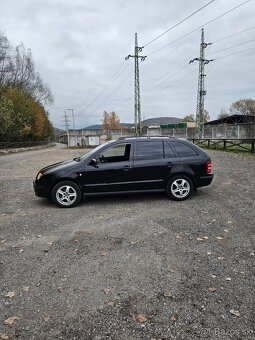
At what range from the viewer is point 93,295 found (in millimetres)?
3350

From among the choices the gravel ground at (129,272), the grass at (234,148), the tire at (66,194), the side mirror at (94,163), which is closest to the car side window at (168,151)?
the gravel ground at (129,272)

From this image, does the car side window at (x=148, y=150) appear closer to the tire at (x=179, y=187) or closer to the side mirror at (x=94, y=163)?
the tire at (x=179, y=187)

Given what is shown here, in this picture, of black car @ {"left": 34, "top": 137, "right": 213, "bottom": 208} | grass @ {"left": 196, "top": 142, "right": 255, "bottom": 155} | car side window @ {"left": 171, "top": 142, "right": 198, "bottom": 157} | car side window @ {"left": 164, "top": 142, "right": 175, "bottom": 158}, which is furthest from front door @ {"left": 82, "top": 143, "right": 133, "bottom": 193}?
grass @ {"left": 196, "top": 142, "right": 255, "bottom": 155}

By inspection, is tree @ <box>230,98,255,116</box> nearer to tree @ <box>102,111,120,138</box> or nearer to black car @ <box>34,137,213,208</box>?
tree @ <box>102,111,120,138</box>

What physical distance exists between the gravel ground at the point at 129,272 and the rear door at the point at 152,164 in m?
0.69

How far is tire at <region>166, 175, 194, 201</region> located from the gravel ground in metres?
0.54

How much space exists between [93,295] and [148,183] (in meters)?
4.14

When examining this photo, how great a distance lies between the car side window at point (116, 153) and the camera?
7.29 m

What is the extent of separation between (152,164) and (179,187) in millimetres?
925

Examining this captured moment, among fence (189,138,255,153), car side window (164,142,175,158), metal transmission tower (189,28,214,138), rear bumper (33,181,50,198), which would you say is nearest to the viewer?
rear bumper (33,181,50,198)

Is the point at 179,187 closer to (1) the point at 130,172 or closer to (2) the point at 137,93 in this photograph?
(1) the point at 130,172

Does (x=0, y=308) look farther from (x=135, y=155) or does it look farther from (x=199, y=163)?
(x=199, y=163)

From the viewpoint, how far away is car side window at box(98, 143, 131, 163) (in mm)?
7289

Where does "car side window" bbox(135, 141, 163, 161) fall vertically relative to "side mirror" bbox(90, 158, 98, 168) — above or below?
above
